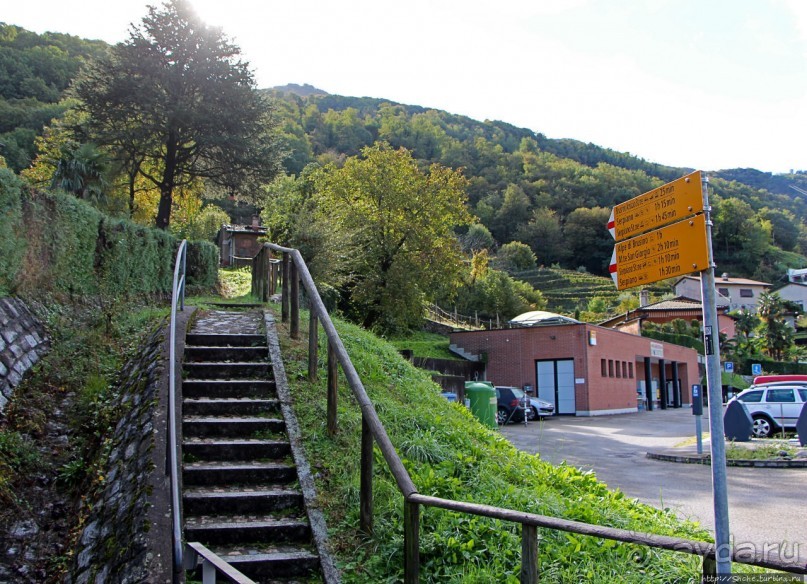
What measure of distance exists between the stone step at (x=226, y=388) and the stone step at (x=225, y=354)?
1.96ft

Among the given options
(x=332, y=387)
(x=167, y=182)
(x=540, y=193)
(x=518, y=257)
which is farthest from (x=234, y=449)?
(x=540, y=193)

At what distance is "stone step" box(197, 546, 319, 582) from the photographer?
4188mm

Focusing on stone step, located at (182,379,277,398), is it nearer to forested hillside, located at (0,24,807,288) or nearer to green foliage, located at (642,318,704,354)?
green foliage, located at (642,318,704,354)

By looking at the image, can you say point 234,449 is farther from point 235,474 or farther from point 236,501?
point 236,501

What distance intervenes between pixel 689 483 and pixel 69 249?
10958 mm

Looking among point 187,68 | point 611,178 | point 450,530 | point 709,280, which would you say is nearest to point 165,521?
point 450,530

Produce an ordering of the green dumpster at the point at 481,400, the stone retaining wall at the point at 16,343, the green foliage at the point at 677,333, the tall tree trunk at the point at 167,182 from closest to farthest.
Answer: the stone retaining wall at the point at 16,343, the green dumpster at the point at 481,400, the tall tree trunk at the point at 167,182, the green foliage at the point at 677,333

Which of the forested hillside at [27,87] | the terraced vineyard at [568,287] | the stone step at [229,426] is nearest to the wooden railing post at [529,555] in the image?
the stone step at [229,426]

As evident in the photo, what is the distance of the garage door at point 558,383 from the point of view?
3212 centimetres

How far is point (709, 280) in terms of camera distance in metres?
3.00

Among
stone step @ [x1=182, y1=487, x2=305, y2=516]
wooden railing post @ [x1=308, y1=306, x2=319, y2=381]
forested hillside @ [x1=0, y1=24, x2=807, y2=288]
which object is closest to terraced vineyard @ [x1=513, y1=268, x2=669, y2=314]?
forested hillside @ [x1=0, y1=24, x2=807, y2=288]

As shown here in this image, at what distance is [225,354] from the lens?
721 centimetres

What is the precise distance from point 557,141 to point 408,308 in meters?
131

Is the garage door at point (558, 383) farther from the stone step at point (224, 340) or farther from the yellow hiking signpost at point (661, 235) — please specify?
the yellow hiking signpost at point (661, 235)
